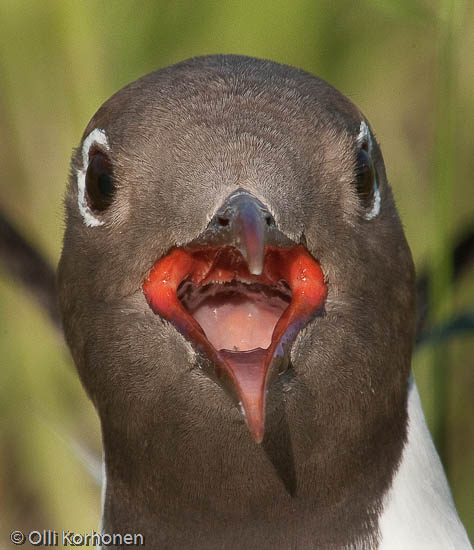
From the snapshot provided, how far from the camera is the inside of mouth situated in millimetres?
3016

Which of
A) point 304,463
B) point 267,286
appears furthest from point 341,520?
point 267,286

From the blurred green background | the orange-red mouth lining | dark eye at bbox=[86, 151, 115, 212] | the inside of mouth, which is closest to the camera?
the orange-red mouth lining

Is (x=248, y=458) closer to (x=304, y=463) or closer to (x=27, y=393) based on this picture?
(x=304, y=463)

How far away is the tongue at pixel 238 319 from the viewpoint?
3.02 m

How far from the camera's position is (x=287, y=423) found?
3.07 metres

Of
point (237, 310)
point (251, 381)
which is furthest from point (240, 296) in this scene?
point (251, 381)

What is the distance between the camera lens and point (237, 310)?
119 inches

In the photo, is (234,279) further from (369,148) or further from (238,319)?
(369,148)

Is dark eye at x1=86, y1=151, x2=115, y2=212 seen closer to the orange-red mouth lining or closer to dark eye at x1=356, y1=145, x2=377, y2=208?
the orange-red mouth lining

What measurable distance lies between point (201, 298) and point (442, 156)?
Result: 4.69 feet

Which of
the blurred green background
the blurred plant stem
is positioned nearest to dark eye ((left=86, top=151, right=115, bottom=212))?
the blurred plant stem

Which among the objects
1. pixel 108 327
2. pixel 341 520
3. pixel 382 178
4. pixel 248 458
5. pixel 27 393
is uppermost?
pixel 382 178

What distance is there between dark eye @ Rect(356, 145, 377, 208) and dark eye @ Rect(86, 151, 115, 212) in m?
0.57

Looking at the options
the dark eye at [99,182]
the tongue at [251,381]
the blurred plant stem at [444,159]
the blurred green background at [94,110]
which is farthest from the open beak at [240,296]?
the blurred green background at [94,110]
